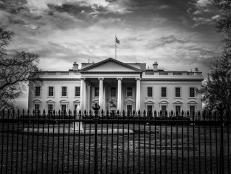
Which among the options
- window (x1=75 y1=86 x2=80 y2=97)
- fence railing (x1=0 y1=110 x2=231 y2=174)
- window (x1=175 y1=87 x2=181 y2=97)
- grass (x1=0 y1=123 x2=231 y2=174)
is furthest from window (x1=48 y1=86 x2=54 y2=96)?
fence railing (x1=0 y1=110 x2=231 y2=174)

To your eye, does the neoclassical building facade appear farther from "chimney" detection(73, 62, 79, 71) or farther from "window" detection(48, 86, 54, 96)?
"chimney" detection(73, 62, 79, 71)

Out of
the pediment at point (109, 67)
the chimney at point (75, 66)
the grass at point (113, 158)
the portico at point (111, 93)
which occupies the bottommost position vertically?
the grass at point (113, 158)

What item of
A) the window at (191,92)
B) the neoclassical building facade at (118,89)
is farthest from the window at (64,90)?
the window at (191,92)

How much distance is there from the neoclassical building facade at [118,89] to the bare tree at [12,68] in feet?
53.2

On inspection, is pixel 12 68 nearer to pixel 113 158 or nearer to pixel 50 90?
pixel 50 90

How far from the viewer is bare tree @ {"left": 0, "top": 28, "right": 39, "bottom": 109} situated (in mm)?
30375

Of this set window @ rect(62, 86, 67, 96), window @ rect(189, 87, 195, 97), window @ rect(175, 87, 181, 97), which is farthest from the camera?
window @ rect(62, 86, 67, 96)

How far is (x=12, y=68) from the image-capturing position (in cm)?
3142

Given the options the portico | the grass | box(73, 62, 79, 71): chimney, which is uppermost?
box(73, 62, 79, 71): chimney

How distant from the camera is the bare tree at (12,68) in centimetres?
3038

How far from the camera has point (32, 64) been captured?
32.8 m

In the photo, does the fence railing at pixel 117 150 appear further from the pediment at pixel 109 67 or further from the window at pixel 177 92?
the window at pixel 177 92

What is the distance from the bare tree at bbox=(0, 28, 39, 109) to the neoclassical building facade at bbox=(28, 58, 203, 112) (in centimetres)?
1621

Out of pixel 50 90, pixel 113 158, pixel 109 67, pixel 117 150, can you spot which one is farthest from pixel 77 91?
pixel 117 150
